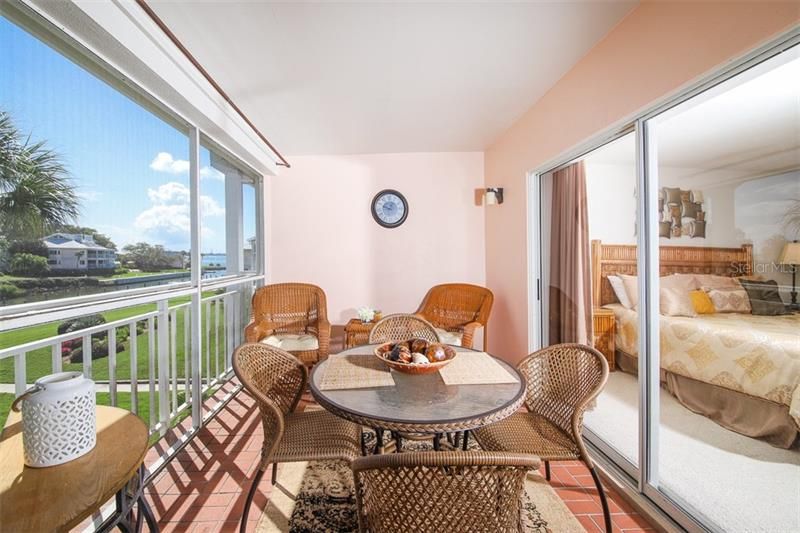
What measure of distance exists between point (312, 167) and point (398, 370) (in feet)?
10.3

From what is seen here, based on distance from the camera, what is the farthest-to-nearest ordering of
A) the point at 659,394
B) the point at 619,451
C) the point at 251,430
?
the point at 251,430
the point at 619,451
the point at 659,394

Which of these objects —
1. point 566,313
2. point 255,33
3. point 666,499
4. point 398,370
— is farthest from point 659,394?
point 255,33

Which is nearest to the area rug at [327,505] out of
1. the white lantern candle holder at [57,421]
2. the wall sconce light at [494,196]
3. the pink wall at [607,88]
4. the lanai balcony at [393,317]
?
the lanai balcony at [393,317]

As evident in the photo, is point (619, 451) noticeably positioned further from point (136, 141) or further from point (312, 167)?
point (312, 167)

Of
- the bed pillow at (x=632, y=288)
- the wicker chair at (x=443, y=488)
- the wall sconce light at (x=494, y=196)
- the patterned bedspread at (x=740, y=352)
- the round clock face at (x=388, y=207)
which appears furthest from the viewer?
the round clock face at (x=388, y=207)

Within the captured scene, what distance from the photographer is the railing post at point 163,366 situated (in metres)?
A: 2.18

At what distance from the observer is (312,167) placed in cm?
386

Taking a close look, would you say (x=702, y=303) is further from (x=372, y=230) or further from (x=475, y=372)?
(x=372, y=230)

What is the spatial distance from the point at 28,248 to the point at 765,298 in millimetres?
3149

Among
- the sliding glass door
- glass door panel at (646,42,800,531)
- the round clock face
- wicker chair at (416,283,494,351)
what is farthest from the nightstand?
the round clock face

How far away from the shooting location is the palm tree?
1.21 metres

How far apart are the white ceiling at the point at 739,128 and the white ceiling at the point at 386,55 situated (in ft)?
2.19

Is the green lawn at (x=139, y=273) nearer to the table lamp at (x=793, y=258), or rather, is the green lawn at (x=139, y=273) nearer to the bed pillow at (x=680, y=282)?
the bed pillow at (x=680, y=282)

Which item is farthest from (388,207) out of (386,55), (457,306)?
(386,55)
